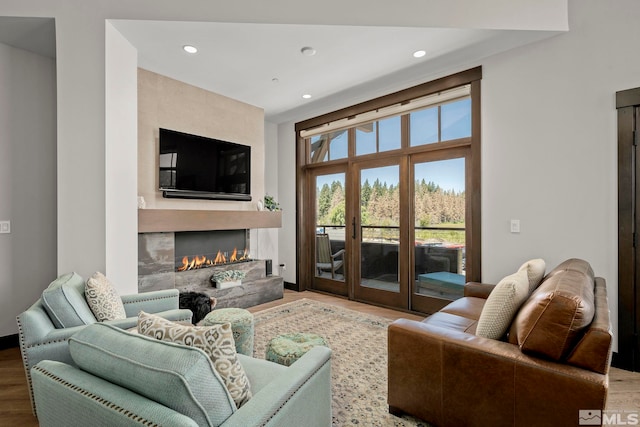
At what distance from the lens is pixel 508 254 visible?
3145 millimetres

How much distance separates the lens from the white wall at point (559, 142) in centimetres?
258

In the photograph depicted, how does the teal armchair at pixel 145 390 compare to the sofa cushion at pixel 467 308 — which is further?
the sofa cushion at pixel 467 308

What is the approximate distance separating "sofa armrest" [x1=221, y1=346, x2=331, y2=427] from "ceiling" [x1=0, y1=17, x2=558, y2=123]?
103 inches

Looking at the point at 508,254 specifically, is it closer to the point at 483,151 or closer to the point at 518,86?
the point at 483,151

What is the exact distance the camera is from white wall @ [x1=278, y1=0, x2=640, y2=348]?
2584 millimetres

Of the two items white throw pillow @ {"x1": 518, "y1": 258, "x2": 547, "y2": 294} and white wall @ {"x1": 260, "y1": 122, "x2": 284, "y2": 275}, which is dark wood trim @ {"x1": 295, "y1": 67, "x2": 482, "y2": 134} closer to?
white wall @ {"x1": 260, "y1": 122, "x2": 284, "y2": 275}

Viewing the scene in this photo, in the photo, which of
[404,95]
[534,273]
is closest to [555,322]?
[534,273]

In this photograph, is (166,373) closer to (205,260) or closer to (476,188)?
(476,188)

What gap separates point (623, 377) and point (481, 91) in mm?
2733

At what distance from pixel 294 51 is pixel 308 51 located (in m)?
0.14

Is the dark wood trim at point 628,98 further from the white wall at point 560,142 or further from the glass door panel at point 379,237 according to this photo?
the glass door panel at point 379,237

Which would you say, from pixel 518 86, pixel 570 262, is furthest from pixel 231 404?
pixel 518 86

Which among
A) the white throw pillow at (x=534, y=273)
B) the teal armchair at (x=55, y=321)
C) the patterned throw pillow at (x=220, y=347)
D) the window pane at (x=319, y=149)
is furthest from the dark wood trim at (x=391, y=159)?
the patterned throw pillow at (x=220, y=347)

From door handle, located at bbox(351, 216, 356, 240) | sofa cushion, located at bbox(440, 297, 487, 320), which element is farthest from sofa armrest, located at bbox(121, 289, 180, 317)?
door handle, located at bbox(351, 216, 356, 240)
